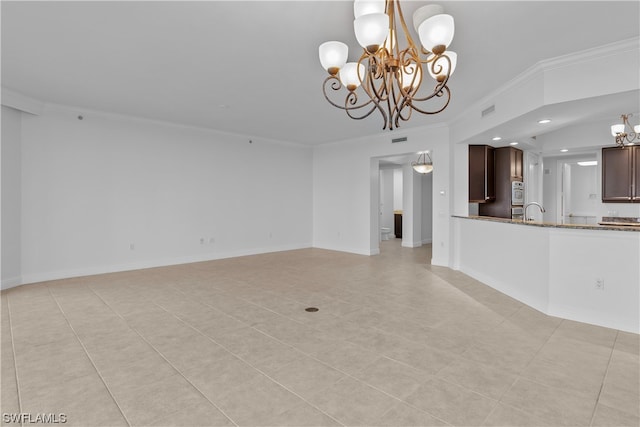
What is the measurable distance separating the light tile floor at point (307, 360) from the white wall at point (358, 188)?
243cm

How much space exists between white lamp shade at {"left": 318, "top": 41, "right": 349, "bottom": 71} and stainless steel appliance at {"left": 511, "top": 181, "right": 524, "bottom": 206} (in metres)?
5.22

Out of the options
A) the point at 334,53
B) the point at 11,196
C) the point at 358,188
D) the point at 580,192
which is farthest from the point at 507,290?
the point at 11,196

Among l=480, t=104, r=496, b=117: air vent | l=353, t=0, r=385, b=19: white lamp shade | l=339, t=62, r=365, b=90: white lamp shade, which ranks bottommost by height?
l=339, t=62, r=365, b=90: white lamp shade

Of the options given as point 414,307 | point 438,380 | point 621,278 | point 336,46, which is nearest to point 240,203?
point 414,307

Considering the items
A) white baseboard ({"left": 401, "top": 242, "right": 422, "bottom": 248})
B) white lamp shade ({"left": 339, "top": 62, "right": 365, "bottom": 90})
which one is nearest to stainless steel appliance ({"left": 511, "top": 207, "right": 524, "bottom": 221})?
white baseboard ({"left": 401, "top": 242, "right": 422, "bottom": 248})

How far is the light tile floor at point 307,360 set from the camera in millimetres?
2027

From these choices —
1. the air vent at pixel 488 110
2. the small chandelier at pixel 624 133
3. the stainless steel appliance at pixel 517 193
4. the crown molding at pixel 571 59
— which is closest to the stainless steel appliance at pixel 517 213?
the stainless steel appliance at pixel 517 193

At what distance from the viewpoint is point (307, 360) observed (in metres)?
2.68

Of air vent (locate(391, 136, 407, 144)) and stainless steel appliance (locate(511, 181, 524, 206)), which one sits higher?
air vent (locate(391, 136, 407, 144))

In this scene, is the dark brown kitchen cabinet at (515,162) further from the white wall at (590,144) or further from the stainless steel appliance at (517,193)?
the white wall at (590,144)

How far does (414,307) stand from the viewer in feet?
13.1

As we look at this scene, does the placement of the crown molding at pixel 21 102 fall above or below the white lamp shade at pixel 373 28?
above

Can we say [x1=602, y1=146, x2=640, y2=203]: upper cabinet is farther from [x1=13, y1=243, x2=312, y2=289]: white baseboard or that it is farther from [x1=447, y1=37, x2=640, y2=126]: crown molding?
[x1=13, y1=243, x2=312, y2=289]: white baseboard

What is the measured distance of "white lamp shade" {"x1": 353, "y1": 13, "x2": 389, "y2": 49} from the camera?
2.21 m
